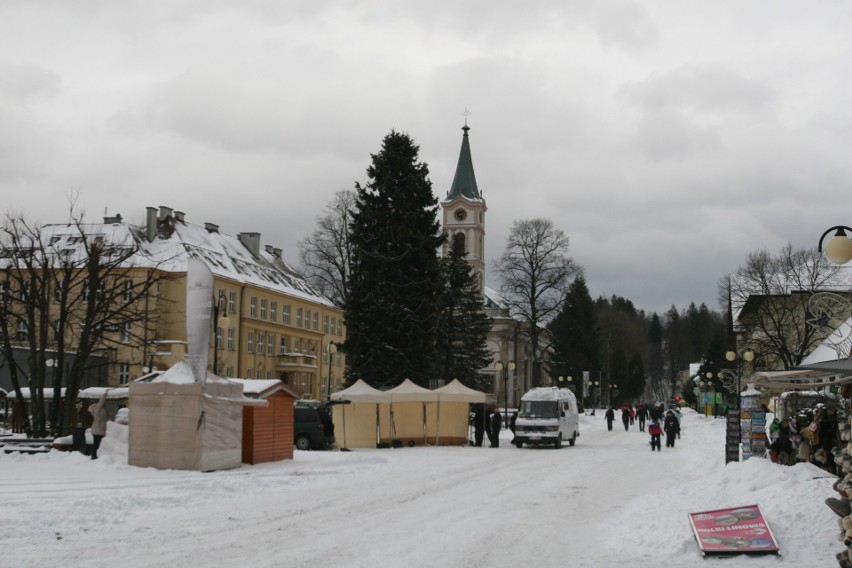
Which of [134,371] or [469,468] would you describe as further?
[134,371]

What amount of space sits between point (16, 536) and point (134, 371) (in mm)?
51463

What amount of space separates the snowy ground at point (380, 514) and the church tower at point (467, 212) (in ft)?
253

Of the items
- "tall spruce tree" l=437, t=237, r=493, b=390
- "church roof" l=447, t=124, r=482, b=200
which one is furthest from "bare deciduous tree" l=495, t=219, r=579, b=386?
"church roof" l=447, t=124, r=482, b=200

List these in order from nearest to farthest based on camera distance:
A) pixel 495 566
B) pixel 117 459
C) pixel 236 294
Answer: pixel 495 566 < pixel 117 459 < pixel 236 294

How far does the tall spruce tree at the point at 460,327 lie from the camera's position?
55.4 m

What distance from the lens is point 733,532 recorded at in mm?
11430

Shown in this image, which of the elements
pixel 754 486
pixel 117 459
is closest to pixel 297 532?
pixel 754 486

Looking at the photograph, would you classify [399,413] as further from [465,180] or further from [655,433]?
[465,180]

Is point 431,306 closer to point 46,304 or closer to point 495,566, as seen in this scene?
point 46,304

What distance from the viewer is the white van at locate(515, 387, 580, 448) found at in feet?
122

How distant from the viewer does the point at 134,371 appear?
202ft

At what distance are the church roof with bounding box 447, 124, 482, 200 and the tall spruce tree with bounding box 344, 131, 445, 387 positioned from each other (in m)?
59.0

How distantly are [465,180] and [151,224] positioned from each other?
4572 cm

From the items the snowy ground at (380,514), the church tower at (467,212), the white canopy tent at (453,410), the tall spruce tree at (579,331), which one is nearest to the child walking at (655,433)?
the white canopy tent at (453,410)
